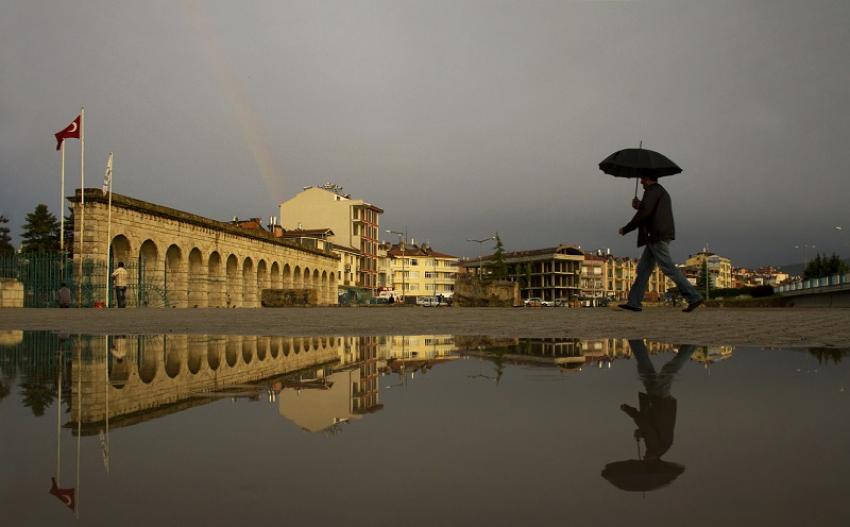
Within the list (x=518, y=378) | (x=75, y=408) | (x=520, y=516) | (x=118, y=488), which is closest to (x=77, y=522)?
(x=118, y=488)

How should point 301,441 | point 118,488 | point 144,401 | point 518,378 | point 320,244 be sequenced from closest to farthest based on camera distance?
point 118,488 < point 301,441 < point 144,401 < point 518,378 < point 320,244

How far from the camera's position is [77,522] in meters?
1.24

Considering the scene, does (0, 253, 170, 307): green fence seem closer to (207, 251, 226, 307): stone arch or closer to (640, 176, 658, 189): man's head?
(207, 251, 226, 307): stone arch

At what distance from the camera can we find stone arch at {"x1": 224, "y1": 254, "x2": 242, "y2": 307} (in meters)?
39.6

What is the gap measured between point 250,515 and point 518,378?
7.17ft

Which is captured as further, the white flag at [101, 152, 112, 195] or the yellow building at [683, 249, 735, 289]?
the yellow building at [683, 249, 735, 289]

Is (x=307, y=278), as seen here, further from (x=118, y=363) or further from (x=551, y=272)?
(x=551, y=272)

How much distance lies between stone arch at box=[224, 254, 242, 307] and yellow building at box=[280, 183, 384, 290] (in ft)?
143

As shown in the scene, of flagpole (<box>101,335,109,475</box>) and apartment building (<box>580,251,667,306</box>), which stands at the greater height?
apartment building (<box>580,251,667,306</box>)

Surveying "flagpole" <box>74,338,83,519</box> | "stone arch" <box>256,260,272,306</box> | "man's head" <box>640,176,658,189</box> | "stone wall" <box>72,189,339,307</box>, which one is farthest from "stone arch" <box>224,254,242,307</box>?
"flagpole" <box>74,338,83,519</box>

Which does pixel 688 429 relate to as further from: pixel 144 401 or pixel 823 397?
pixel 144 401

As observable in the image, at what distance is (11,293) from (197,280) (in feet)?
40.2

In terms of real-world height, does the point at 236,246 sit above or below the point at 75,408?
above

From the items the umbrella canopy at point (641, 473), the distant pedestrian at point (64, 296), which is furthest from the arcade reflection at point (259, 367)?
the distant pedestrian at point (64, 296)
